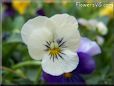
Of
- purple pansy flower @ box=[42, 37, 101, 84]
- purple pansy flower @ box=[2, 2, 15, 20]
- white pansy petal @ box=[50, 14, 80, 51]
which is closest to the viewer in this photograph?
white pansy petal @ box=[50, 14, 80, 51]

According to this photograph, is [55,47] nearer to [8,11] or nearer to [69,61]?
[69,61]

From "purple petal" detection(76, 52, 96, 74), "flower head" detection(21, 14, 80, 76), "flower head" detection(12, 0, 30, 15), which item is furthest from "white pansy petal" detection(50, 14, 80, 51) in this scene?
"flower head" detection(12, 0, 30, 15)

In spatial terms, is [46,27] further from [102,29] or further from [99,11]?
[99,11]

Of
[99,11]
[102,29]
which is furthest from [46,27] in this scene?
[99,11]

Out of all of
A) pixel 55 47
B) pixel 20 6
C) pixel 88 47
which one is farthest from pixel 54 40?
pixel 20 6

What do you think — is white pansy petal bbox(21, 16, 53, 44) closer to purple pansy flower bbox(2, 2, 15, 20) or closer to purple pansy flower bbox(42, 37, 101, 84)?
purple pansy flower bbox(42, 37, 101, 84)

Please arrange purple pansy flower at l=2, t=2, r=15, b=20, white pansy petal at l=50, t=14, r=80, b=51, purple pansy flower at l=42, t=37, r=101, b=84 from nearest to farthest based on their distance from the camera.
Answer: white pansy petal at l=50, t=14, r=80, b=51
purple pansy flower at l=42, t=37, r=101, b=84
purple pansy flower at l=2, t=2, r=15, b=20

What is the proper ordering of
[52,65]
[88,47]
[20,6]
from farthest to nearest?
[20,6], [88,47], [52,65]
